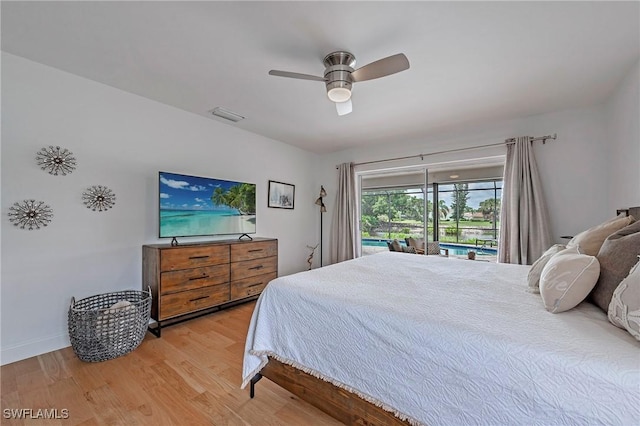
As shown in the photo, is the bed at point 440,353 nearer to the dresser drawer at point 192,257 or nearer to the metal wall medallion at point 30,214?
the dresser drawer at point 192,257

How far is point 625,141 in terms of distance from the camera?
2439mm

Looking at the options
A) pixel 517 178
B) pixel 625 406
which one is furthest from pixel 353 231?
pixel 625 406

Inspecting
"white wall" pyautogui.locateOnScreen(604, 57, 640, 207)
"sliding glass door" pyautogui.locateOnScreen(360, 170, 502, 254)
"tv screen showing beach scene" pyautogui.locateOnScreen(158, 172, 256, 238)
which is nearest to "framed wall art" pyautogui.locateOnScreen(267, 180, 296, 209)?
"tv screen showing beach scene" pyautogui.locateOnScreen(158, 172, 256, 238)

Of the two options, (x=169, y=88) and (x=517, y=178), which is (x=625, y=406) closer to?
(x=517, y=178)

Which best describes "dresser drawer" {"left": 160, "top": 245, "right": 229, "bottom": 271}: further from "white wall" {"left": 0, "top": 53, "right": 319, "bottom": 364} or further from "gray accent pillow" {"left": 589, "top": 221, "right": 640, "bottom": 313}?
"gray accent pillow" {"left": 589, "top": 221, "right": 640, "bottom": 313}

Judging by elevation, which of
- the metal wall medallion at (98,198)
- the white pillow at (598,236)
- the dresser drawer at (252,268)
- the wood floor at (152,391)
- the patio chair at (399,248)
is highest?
the metal wall medallion at (98,198)

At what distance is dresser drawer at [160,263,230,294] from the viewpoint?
262cm

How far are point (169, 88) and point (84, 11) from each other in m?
0.98

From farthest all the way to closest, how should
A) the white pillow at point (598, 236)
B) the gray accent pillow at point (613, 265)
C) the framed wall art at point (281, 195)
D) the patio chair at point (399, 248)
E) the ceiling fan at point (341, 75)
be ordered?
1. the framed wall art at point (281, 195)
2. the patio chair at point (399, 248)
3. the ceiling fan at point (341, 75)
4. the white pillow at point (598, 236)
5. the gray accent pillow at point (613, 265)

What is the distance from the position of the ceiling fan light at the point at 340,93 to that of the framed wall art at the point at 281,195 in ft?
8.25

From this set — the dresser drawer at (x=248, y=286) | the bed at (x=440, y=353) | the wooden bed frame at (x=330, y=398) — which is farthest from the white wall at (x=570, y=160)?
the dresser drawer at (x=248, y=286)

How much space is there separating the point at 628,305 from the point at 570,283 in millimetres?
246

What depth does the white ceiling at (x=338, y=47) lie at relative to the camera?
1.63 metres

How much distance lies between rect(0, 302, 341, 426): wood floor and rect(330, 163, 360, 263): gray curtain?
2.61m
